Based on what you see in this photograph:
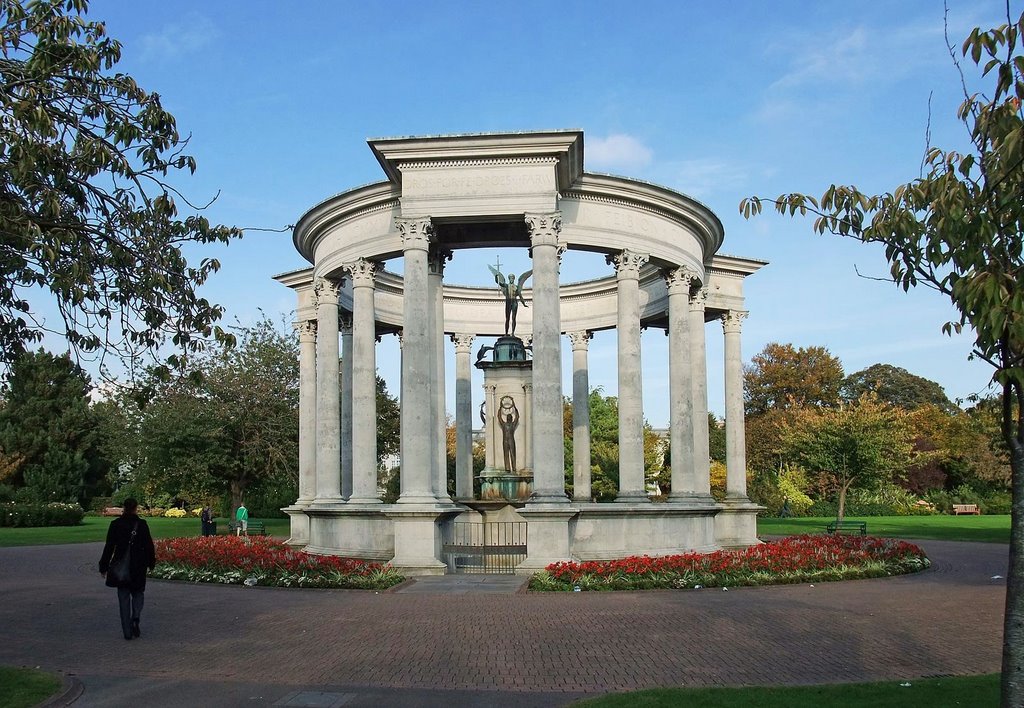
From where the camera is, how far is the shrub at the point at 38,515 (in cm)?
5681

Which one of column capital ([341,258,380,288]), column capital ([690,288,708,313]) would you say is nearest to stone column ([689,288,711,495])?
column capital ([690,288,708,313])

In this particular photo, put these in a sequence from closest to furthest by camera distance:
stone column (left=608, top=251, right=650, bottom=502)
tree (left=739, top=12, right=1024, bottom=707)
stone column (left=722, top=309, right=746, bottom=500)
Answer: tree (left=739, top=12, right=1024, bottom=707) < stone column (left=608, top=251, right=650, bottom=502) < stone column (left=722, top=309, right=746, bottom=500)

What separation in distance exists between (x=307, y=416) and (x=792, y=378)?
68895mm

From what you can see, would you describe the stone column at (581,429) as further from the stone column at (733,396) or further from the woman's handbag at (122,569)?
the woman's handbag at (122,569)

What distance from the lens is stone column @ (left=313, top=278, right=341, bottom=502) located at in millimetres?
29984

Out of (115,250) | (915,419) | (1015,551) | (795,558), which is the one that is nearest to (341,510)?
(795,558)

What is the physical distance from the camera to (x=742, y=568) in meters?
22.6

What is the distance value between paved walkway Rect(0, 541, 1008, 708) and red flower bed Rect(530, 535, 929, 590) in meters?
0.81

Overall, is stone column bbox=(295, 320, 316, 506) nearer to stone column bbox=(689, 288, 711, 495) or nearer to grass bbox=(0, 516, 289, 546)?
grass bbox=(0, 516, 289, 546)

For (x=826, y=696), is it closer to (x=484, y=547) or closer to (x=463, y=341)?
(x=484, y=547)

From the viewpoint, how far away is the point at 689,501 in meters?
28.7


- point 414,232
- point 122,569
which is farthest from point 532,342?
point 122,569

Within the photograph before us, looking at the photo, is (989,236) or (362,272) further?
(362,272)

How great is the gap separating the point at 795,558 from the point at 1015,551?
16.9 meters
